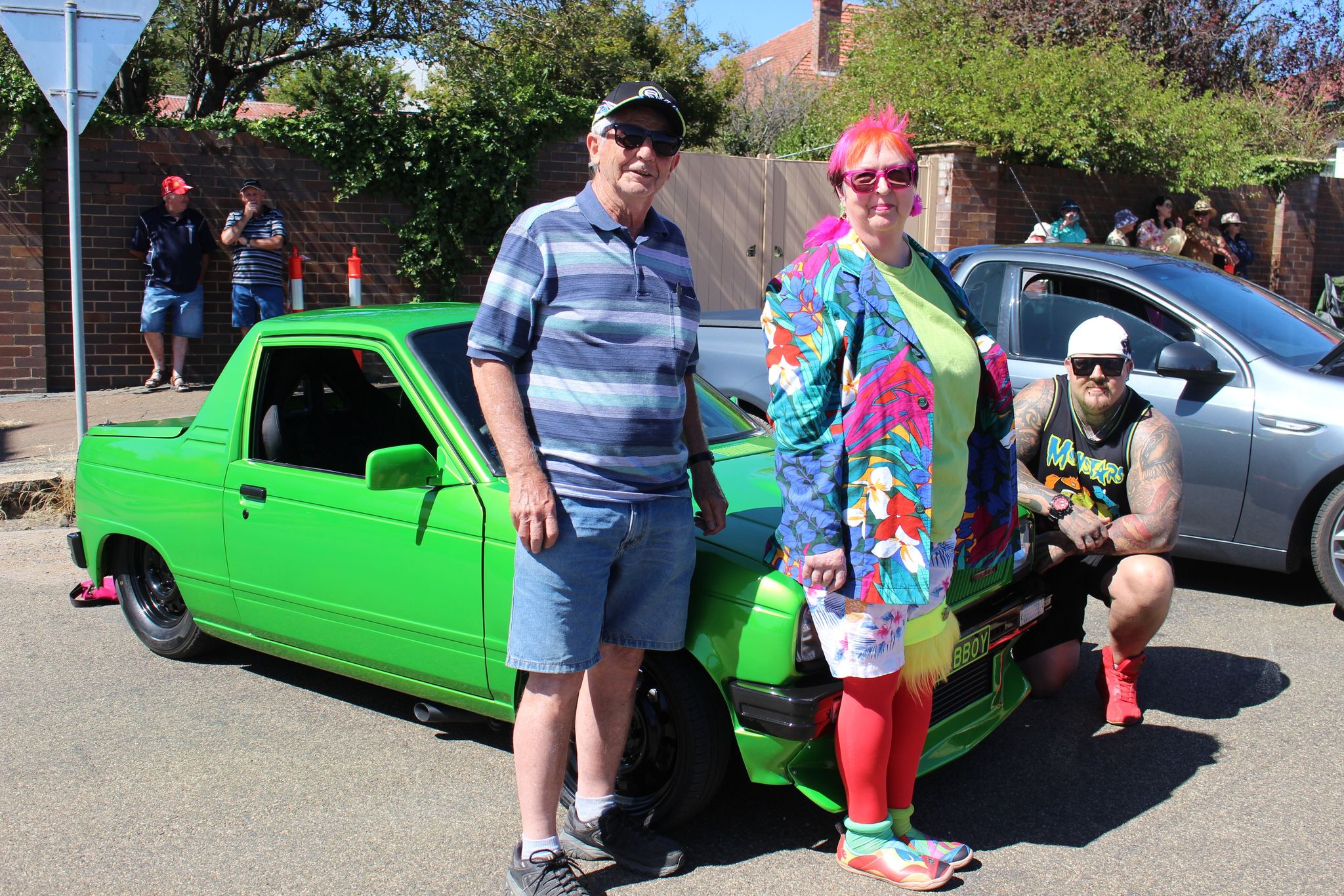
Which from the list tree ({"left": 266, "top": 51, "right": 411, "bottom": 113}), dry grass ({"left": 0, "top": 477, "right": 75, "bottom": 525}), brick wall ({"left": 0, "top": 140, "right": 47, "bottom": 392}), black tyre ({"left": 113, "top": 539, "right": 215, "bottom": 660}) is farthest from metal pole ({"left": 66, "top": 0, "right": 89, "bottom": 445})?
tree ({"left": 266, "top": 51, "right": 411, "bottom": 113})

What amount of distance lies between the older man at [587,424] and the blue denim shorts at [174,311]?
8.24 metres

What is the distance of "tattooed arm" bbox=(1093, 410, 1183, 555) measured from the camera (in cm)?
422

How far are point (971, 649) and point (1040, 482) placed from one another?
1.01 metres

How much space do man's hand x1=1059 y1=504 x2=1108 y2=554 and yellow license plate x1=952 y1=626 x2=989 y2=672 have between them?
631mm

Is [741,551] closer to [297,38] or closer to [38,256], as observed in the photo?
[38,256]

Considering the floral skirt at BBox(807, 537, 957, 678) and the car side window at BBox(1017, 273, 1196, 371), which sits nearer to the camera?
the floral skirt at BBox(807, 537, 957, 678)

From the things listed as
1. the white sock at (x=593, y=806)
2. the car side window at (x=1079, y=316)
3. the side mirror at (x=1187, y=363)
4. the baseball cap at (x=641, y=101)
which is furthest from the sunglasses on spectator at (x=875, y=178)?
the car side window at (x=1079, y=316)

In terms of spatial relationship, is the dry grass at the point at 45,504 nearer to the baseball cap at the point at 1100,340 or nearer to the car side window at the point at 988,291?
the car side window at the point at 988,291

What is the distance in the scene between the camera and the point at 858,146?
10.3 feet

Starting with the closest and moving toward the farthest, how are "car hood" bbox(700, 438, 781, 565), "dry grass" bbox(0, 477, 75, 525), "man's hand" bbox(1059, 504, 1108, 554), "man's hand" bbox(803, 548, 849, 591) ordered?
1. "man's hand" bbox(803, 548, 849, 591)
2. "car hood" bbox(700, 438, 781, 565)
3. "man's hand" bbox(1059, 504, 1108, 554)
4. "dry grass" bbox(0, 477, 75, 525)

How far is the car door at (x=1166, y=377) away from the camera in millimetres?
5504

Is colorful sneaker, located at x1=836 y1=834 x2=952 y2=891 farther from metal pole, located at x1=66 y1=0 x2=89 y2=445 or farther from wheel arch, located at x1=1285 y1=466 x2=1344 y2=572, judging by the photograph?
metal pole, located at x1=66 y1=0 x2=89 y2=445

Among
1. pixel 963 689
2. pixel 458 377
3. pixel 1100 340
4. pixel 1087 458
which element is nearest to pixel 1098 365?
pixel 1100 340

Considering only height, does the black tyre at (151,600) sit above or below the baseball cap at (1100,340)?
below
